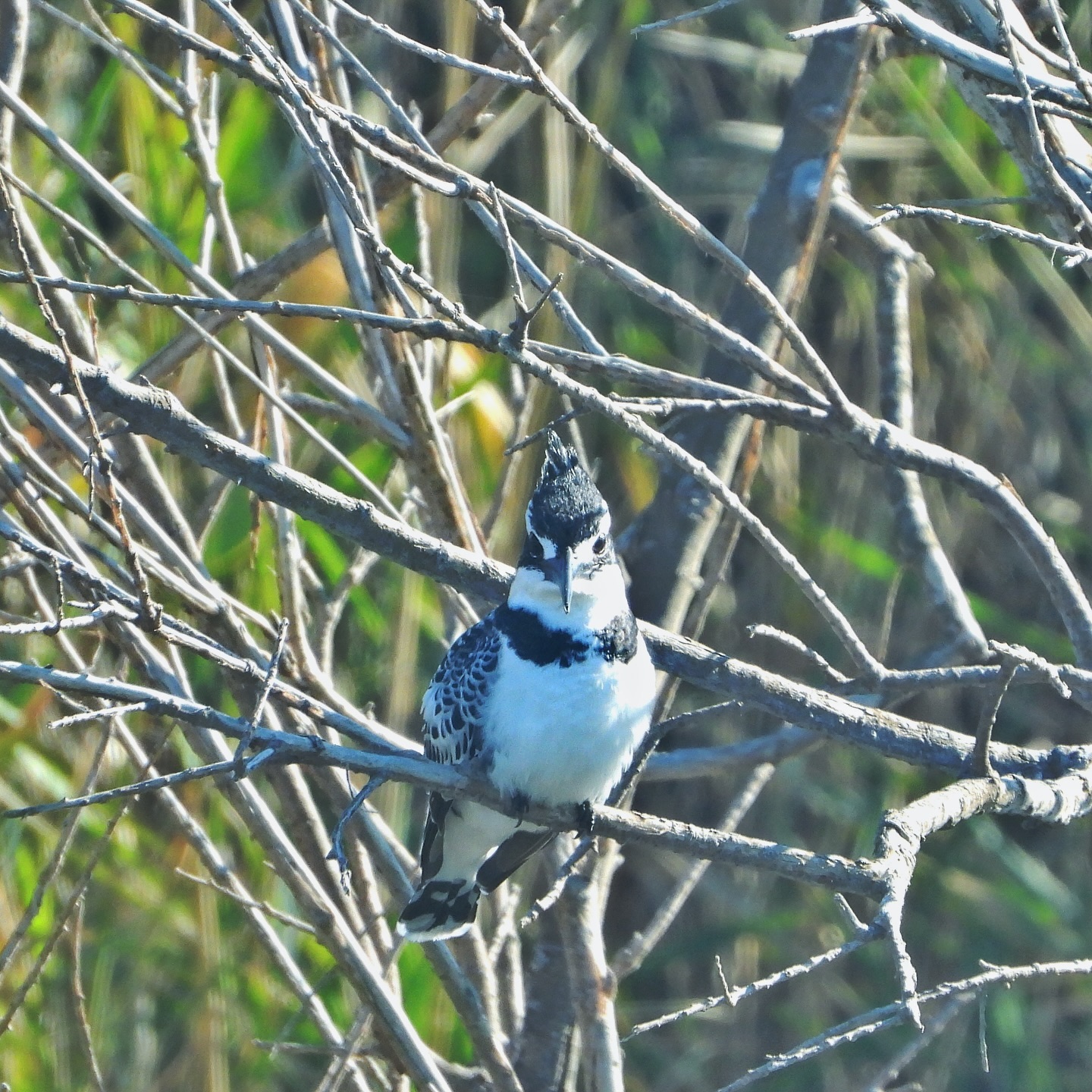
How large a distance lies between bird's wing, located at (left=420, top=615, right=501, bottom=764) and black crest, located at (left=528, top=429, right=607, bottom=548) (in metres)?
0.22

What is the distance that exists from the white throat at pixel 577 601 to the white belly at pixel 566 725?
0.08 m

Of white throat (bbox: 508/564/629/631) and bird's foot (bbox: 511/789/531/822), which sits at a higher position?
white throat (bbox: 508/564/629/631)

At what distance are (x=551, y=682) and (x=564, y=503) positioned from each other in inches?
11.3

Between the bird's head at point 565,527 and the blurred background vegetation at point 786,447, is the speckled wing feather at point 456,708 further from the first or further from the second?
the blurred background vegetation at point 786,447

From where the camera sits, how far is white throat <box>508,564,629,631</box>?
7.46 ft

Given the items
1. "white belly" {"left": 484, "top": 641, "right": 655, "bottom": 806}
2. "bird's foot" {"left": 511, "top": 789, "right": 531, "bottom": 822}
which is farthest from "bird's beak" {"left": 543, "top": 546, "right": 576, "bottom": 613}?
"bird's foot" {"left": 511, "top": 789, "right": 531, "bottom": 822}

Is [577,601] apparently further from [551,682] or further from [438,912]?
[438,912]

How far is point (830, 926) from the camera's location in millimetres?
4164

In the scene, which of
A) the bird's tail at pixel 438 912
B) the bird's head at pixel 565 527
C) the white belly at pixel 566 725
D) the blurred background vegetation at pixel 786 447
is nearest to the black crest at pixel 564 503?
the bird's head at pixel 565 527

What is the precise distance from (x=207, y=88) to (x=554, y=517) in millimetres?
1274

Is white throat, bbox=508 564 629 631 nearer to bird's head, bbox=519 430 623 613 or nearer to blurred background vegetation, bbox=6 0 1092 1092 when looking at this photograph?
bird's head, bbox=519 430 623 613

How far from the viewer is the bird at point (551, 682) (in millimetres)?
2189

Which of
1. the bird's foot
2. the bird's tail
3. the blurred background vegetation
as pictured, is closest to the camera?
the bird's foot

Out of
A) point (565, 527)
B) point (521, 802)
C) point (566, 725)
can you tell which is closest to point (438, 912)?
point (521, 802)
